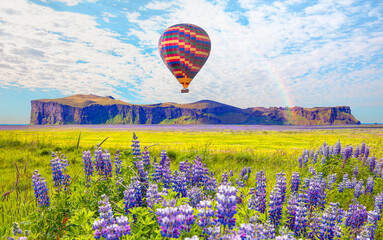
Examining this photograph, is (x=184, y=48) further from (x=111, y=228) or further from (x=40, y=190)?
(x=111, y=228)

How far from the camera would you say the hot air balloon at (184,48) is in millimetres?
24266

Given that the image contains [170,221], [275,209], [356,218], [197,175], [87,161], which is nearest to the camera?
[170,221]

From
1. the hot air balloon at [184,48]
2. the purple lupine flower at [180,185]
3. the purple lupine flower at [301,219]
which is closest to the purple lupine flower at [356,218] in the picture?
the purple lupine flower at [301,219]

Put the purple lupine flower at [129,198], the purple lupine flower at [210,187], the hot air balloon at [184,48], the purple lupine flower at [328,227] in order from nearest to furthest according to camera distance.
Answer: the purple lupine flower at [129,198] → the purple lupine flower at [328,227] → the purple lupine flower at [210,187] → the hot air balloon at [184,48]

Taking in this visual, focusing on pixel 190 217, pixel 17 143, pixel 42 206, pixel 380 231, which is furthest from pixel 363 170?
pixel 17 143

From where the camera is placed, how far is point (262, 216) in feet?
10.4

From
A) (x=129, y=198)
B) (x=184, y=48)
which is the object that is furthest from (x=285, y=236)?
(x=184, y=48)

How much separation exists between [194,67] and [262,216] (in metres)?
24.0

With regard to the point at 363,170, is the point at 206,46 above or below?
above

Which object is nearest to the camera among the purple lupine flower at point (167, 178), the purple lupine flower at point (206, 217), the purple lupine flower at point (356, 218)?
the purple lupine flower at point (206, 217)

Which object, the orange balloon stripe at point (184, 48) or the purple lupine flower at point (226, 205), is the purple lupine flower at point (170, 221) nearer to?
the purple lupine flower at point (226, 205)

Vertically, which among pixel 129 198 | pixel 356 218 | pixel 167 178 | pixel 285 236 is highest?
pixel 285 236

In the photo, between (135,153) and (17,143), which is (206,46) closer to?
(17,143)

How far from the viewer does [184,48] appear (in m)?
24.3
